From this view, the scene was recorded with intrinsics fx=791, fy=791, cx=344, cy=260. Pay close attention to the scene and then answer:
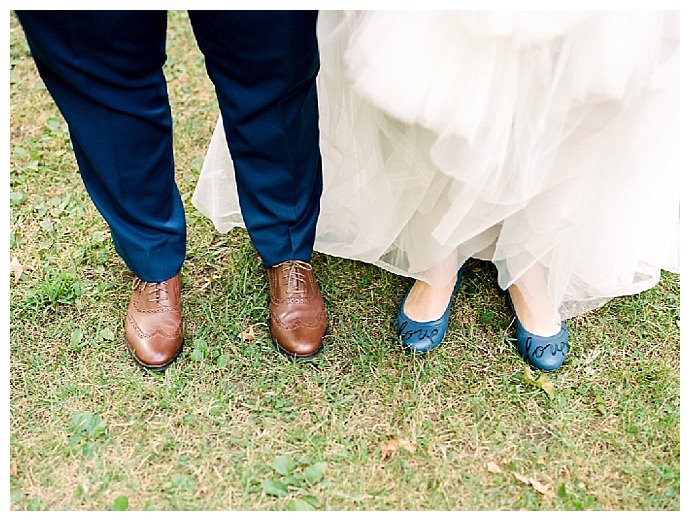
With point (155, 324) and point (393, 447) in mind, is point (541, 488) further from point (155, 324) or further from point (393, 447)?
point (155, 324)

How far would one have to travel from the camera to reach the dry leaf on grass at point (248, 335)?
207cm

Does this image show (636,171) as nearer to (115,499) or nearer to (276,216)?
(276,216)

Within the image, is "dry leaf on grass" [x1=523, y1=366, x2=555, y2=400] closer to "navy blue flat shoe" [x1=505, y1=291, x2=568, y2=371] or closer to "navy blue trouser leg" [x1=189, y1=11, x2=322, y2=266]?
"navy blue flat shoe" [x1=505, y1=291, x2=568, y2=371]

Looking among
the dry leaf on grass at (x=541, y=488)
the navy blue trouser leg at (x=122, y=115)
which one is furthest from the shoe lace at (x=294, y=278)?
the dry leaf on grass at (x=541, y=488)

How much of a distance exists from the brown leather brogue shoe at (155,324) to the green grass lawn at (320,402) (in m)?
0.05

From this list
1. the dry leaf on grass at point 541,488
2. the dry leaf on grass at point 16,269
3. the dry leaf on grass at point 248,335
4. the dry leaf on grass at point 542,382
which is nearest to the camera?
the dry leaf on grass at point 541,488

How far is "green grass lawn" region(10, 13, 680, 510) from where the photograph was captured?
5.78 ft

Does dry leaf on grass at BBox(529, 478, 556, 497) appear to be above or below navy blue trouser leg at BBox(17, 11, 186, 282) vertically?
below

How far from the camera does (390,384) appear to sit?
1964 millimetres

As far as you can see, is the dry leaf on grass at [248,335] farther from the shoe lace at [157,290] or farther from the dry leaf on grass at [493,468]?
the dry leaf on grass at [493,468]

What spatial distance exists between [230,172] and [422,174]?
610 millimetres

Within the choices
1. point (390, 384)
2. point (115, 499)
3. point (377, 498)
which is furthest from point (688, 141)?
point (115, 499)

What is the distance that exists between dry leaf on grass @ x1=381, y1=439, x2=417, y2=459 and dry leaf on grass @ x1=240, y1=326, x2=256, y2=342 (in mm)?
465

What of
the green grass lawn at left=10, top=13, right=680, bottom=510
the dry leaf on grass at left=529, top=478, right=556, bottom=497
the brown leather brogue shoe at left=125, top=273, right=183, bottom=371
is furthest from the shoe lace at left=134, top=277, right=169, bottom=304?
the dry leaf on grass at left=529, top=478, right=556, bottom=497
